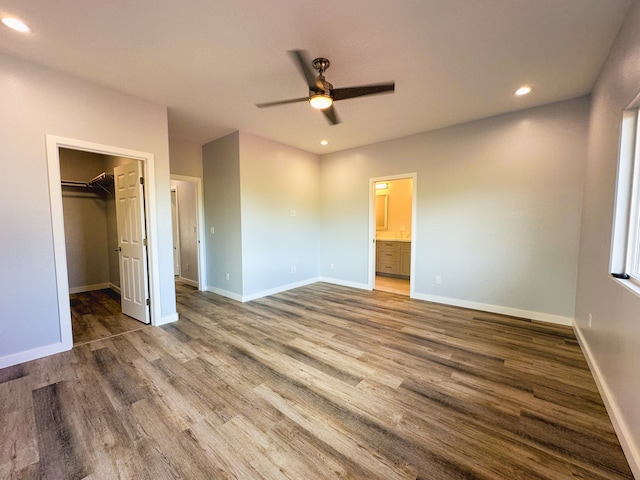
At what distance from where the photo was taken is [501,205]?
3.59 meters

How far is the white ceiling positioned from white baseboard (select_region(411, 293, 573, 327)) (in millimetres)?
2696

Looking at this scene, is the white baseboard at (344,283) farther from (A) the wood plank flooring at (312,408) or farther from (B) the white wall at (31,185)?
(B) the white wall at (31,185)

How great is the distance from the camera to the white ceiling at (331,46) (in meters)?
1.76

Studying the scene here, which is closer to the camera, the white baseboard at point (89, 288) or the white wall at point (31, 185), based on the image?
the white wall at point (31, 185)

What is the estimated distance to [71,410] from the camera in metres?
1.84

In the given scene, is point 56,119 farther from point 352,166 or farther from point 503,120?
point 503,120

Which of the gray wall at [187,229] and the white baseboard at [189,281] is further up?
the gray wall at [187,229]

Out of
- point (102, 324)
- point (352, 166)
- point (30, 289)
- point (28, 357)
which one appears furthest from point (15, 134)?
point (352, 166)

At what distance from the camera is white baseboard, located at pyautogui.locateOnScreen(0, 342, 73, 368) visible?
2369 mm

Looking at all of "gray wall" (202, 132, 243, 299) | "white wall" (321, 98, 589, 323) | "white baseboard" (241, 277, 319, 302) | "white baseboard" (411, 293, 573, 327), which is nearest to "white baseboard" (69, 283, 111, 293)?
"gray wall" (202, 132, 243, 299)

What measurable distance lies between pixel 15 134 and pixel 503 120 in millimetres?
5446

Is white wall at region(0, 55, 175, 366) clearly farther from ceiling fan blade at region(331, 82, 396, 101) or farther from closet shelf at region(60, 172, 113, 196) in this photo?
ceiling fan blade at region(331, 82, 396, 101)

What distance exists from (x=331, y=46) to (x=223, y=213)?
3254mm

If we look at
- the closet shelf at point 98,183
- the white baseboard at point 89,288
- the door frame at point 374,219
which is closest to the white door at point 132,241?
the closet shelf at point 98,183
